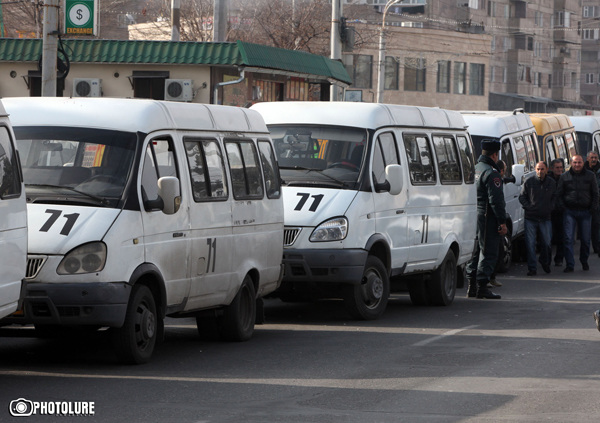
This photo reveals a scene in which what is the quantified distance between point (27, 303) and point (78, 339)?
209cm

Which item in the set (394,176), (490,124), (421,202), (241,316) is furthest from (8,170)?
(490,124)

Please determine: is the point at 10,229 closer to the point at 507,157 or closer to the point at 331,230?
the point at 331,230

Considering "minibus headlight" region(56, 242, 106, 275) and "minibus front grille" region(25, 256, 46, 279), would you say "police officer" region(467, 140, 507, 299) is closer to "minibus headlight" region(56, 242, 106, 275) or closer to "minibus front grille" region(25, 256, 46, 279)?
"minibus headlight" region(56, 242, 106, 275)

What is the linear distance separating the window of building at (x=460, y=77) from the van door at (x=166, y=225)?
64.1 m

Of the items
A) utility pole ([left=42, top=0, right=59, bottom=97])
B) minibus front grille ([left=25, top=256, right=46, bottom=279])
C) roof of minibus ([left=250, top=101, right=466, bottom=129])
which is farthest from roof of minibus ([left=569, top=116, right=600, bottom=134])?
minibus front grille ([left=25, top=256, right=46, bottom=279])

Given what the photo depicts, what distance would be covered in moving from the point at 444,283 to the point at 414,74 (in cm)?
5580

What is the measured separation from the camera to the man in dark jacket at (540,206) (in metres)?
18.8

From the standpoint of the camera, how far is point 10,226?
302 inches

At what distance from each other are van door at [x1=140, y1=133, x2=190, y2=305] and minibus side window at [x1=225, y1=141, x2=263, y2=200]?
102 cm

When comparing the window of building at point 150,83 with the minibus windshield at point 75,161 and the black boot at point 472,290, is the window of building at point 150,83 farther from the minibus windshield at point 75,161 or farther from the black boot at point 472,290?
the minibus windshield at point 75,161

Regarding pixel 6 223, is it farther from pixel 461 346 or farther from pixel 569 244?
pixel 569 244

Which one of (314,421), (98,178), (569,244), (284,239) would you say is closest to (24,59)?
(569,244)

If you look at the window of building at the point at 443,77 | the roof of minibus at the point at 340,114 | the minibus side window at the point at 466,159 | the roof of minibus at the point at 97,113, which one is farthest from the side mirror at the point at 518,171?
the window of building at the point at 443,77

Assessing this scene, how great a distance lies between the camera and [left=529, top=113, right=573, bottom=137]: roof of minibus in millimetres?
23391
